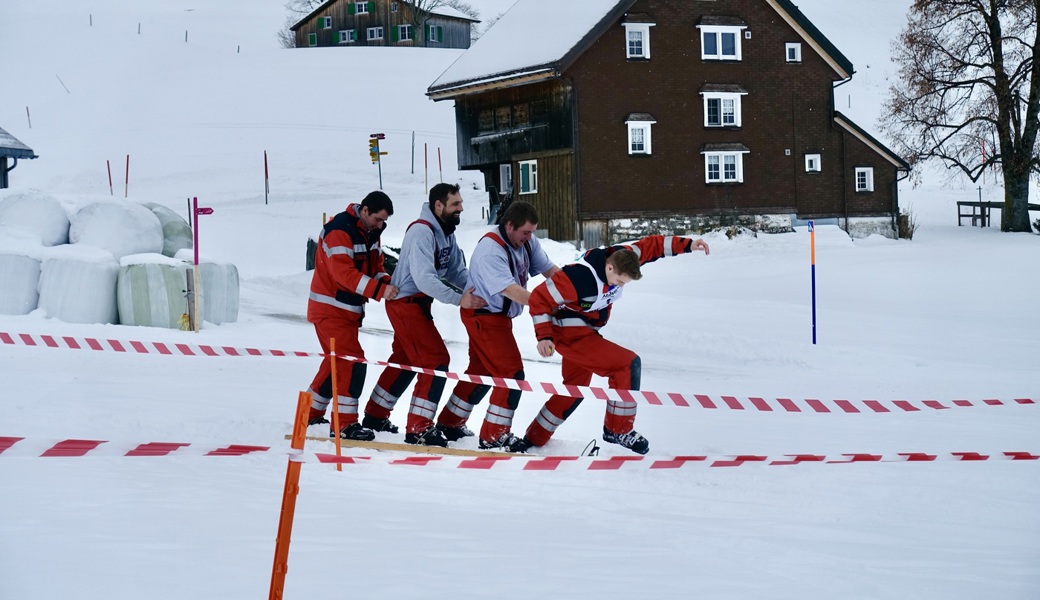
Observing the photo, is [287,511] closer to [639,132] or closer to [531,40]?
[639,132]

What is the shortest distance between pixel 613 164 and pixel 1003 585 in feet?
93.8

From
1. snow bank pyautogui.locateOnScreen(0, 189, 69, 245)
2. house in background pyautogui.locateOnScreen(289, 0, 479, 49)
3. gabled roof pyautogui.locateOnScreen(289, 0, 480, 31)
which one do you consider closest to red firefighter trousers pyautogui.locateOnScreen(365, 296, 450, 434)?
snow bank pyautogui.locateOnScreen(0, 189, 69, 245)

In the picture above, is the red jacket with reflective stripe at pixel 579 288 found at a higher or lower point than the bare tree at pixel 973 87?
lower

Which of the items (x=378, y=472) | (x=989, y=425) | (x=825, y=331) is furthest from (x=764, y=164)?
(x=378, y=472)

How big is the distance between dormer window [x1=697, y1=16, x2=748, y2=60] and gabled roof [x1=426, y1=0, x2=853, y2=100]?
66 cm

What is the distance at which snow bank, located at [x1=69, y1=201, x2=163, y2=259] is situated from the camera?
632 inches

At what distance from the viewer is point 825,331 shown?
16.1 metres

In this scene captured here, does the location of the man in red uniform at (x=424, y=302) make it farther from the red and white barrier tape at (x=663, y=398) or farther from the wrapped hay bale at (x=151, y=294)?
the wrapped hay bale at (x=151, y=294)

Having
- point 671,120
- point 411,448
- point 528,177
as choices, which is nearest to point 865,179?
point 671,120

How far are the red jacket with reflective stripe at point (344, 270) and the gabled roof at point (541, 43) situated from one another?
77.1 feet

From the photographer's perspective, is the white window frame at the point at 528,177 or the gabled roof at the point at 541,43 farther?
the white window frame at the point at 528,177

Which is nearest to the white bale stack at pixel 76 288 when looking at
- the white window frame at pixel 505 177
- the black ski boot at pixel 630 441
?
the black ski boot at pixel 630 441

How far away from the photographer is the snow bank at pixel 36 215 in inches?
608

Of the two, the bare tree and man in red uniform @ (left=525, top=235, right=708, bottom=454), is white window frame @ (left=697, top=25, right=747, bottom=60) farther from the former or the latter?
man in red uniform @ (left=525, top=235, right=708, bottom=454)
